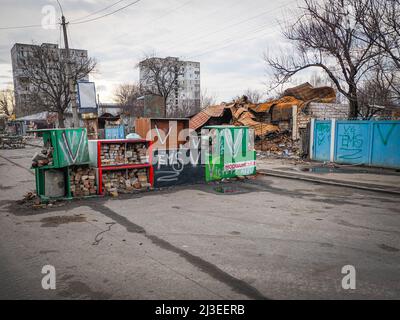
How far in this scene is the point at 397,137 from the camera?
1398cm

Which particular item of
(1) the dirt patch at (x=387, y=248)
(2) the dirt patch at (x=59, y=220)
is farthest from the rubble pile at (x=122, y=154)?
(1) the dirt patch at (x=387, y=248)

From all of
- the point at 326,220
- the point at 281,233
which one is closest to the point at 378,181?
the point at 326,220

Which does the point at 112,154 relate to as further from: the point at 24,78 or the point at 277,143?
the point at 24,78

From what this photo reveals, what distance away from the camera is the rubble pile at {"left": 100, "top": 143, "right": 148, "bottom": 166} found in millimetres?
9531

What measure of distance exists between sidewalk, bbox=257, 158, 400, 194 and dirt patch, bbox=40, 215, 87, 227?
335 inches

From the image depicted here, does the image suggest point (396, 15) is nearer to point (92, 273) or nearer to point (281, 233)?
point (281, 233)

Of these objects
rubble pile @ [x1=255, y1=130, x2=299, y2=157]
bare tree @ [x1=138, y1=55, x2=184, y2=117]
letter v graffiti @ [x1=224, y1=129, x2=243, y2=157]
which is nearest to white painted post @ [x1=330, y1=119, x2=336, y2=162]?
rubble pile @ [x1=255, y1=130, x2=299, y2=157]

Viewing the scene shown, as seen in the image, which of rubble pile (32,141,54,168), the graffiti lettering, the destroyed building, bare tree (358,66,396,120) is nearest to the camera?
rubble pile (32,141,54,168)

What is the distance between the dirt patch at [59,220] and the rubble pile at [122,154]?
2605 mm

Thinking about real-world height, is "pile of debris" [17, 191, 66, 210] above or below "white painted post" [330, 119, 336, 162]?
below

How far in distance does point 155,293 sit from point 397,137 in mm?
14324

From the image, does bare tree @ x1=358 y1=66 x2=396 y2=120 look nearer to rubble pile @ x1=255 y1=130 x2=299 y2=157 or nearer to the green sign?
the green sign

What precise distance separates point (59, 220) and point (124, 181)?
3.12 m

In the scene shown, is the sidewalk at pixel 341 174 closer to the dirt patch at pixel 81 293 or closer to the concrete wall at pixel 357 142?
the concrete wall at pixel 357 142
